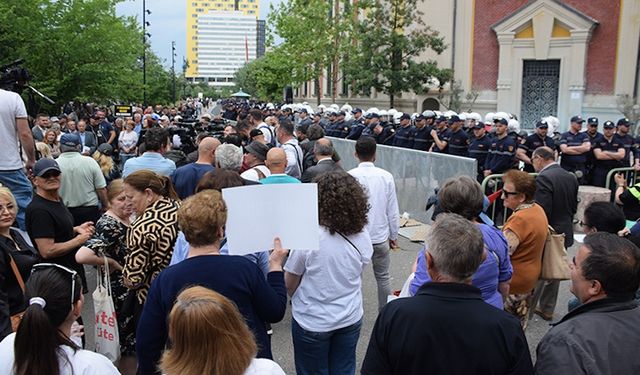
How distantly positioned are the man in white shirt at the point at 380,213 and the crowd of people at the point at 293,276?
2 centimetres

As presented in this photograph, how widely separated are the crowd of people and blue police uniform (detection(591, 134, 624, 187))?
15.4 feet

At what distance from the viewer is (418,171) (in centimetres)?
1066

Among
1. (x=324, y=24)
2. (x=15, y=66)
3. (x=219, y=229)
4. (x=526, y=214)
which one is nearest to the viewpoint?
(x=219, y=229)

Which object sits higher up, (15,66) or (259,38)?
(259,38)

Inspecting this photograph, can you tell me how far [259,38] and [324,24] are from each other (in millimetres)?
162925

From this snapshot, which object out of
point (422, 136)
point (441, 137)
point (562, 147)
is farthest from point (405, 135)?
point (562, 147)

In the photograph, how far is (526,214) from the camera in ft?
15.1

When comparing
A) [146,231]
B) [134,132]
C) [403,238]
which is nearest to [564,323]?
[146,231]

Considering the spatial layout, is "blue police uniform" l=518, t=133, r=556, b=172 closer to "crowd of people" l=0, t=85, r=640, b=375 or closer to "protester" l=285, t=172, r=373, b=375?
"crowd of people" l=0, t=85, r=640, b=375

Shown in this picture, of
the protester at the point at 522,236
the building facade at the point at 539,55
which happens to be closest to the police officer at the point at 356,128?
the building facade at the point at 539,55

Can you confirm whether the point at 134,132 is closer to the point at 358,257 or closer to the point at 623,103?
the point at 358,257

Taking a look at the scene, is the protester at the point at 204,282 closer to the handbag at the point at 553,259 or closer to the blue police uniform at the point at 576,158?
the handbag at the point at 553,259

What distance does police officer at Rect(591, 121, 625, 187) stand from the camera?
35.9 feet

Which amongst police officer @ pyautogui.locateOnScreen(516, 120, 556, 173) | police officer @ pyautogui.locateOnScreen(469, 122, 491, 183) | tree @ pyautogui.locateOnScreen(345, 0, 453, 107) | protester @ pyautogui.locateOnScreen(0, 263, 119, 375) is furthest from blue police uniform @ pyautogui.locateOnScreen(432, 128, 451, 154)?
tree @ pyautogui.locateOnScreen(345, 0, 453, 107)
